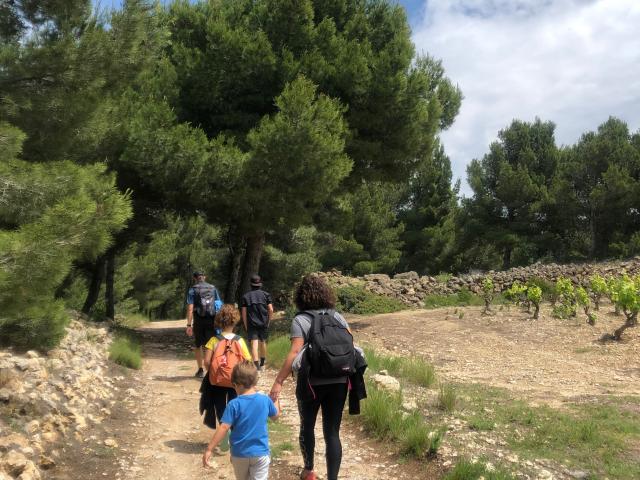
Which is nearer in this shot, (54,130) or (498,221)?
(54,130)

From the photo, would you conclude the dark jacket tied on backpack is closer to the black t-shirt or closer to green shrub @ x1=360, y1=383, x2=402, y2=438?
green shrub @ x1=360, y1=383, x2=402, y2=438

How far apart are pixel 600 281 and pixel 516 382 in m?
8.29

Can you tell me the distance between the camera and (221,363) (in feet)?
18.1

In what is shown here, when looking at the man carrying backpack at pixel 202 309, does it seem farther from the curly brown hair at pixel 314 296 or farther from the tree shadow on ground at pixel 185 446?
the curly brown hair at pixel 314 296

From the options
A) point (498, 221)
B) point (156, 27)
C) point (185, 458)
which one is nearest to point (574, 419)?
point (185, 458)

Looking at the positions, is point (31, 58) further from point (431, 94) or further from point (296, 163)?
point (431, 94)

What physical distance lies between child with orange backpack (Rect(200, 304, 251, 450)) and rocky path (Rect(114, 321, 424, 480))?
468 mm

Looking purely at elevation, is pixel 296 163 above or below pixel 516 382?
above

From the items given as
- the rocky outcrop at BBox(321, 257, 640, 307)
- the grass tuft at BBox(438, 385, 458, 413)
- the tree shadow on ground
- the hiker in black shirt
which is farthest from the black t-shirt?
the rocky outcrop at BBox(321, 257, 640, 307)

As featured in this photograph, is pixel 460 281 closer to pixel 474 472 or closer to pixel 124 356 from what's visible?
pixel 124 356

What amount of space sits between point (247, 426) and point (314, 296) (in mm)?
1078

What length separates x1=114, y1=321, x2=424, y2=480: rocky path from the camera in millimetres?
5305

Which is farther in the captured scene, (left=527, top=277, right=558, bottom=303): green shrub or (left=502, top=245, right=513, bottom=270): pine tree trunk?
(left=502, top=245, right=513, bottom=270): pine tree trunk

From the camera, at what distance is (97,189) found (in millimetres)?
7125
